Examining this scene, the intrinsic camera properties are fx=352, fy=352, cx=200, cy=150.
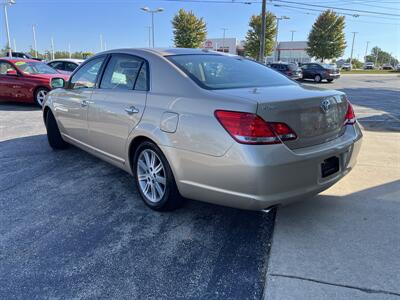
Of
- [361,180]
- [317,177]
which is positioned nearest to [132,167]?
[317,177]

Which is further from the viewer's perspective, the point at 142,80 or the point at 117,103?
the point at 117,103

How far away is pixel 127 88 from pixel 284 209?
80.7 inches

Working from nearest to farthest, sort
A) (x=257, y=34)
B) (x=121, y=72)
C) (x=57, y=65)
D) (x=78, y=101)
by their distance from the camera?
(x=121, y=72)
(x=78, y=101)
(x=57, y=65)
(x=257, y=34)

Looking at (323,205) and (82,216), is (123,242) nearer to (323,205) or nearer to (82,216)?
(82,216)

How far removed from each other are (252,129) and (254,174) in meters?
0.33

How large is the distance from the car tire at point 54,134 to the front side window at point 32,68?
568 cm

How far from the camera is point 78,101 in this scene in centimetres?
450

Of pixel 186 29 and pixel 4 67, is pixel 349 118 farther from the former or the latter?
pixel 186 29

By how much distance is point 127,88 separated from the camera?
371 centimetres

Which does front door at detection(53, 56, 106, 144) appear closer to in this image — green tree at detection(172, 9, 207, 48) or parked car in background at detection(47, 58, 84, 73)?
parked car in background at detection(47, 58, 84, 73)

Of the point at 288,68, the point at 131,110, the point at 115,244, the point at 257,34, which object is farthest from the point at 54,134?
the point at 257,34

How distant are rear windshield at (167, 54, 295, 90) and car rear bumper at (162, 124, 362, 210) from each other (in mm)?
705

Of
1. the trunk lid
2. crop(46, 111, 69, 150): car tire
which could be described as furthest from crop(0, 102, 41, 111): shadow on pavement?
the trunk lid

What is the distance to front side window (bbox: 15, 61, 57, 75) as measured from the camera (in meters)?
10.4
